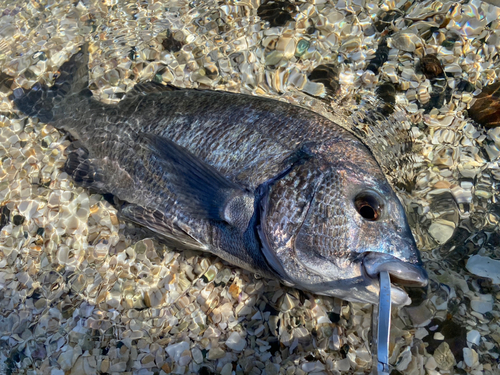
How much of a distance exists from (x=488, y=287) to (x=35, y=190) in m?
Result: 3.86

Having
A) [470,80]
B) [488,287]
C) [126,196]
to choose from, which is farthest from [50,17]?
[488,287]

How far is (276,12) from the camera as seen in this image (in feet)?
12.8

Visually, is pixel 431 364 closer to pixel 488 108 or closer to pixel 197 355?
pixel 197 355

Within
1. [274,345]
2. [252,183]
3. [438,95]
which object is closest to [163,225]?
[252,183]

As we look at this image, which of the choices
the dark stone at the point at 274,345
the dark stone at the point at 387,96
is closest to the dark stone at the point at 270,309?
the dark stone at the point at 274,345

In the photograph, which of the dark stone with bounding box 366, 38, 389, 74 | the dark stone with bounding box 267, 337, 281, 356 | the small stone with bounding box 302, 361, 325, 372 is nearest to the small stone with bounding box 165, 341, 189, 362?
the dark stone with bounding box 267, 337, 281, 356

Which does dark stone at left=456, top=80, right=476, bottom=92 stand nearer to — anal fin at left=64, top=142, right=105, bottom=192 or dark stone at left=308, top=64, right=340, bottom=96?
dark stone at left=308, top=64, right=340, bottom=96

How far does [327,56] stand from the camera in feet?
12.0

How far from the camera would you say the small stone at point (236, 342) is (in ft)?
8.39

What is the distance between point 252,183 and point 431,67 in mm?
2383

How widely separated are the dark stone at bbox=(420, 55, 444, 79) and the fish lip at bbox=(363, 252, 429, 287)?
235 cm

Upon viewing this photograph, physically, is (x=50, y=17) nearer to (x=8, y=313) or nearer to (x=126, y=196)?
(x=126, y=196)

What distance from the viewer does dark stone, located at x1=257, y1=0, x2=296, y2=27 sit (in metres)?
3.88

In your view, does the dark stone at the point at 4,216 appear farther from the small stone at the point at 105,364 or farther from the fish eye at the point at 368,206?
the fish eye at the point at 368,206
